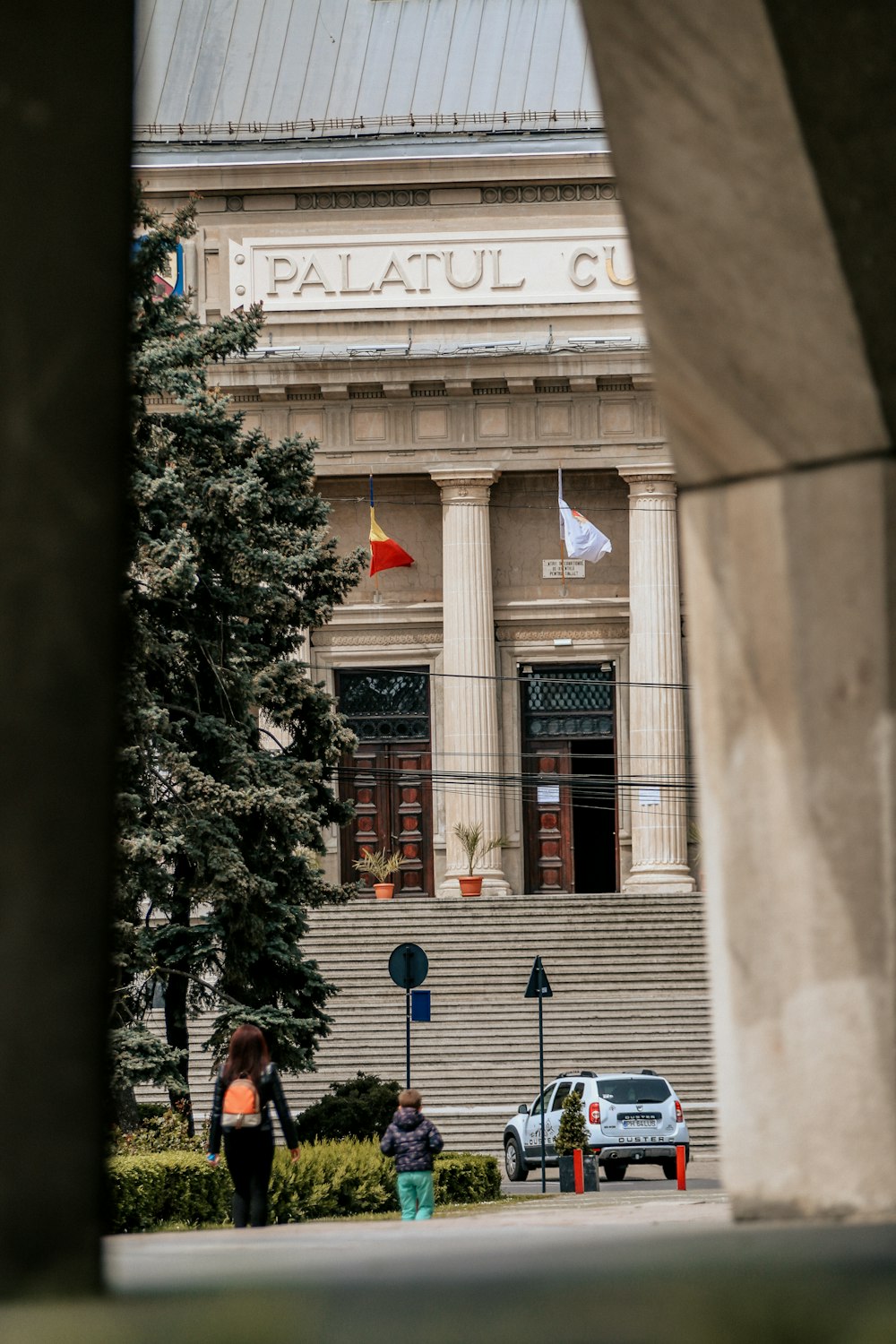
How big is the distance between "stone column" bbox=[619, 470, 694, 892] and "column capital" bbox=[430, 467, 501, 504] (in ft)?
9.19

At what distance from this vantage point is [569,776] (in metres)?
40.8

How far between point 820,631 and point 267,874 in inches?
664

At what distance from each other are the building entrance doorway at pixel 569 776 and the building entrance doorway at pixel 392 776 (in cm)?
207

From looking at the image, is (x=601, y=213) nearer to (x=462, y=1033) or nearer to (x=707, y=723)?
(x=462, y=1033)

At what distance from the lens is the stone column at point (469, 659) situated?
1534 inches

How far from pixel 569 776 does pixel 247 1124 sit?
29565 mm

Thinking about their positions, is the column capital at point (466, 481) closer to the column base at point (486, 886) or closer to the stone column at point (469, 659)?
the stone column at point (469, 659)

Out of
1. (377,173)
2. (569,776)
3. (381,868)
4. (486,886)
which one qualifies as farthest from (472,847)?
(377,173)

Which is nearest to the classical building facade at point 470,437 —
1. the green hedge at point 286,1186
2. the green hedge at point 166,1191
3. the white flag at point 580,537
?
the white flag at point 580,537

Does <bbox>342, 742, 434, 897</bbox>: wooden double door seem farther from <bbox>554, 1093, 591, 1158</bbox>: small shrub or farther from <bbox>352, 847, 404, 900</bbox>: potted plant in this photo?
<bbox>554, 1093, 591, 1158</bbox>: small shrub

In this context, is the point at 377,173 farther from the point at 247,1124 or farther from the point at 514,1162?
the point at 247,1124

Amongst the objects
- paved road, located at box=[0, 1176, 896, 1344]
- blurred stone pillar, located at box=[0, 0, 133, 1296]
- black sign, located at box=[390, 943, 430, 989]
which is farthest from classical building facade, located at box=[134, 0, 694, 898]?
paved road, located at box=[0, 1176, 896, 1344]

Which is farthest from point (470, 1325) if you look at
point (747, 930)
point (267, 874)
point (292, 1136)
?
point (267, 874)

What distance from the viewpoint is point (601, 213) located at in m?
40.1
